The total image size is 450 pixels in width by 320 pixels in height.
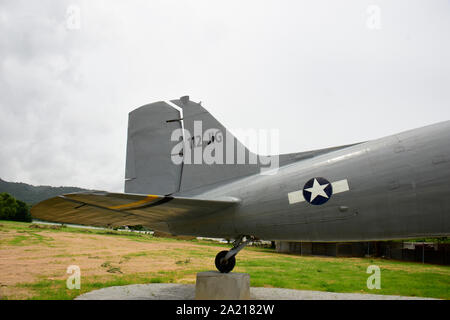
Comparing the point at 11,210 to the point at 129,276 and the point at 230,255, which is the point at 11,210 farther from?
the point at 230,255

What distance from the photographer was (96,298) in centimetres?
834

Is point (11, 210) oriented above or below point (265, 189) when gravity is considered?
below

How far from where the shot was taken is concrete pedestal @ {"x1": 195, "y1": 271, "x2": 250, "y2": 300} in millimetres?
6824

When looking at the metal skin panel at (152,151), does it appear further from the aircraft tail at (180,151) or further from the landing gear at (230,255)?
the landing gear at (230,255)

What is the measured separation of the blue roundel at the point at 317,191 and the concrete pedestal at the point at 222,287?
263 cm

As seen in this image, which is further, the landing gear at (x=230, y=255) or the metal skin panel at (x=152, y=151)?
the metal skin panel at (x=152, y=151)

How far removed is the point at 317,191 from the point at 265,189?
121 cm

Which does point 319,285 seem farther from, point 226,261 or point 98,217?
point 98,217

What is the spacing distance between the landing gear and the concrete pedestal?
1.28ft

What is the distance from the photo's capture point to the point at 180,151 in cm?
894

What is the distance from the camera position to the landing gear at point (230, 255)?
7.18 metres

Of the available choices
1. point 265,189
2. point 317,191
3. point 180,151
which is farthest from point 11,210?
point 317,191

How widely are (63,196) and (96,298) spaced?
468cm

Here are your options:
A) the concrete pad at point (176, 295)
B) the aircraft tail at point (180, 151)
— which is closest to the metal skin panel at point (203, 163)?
the aircraft tail at point (180, 151)
